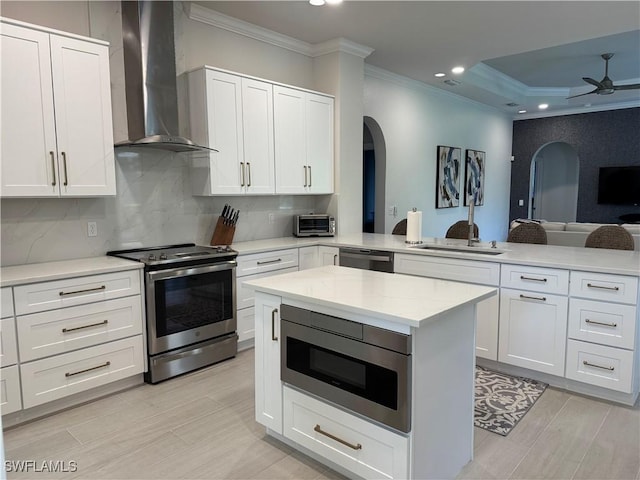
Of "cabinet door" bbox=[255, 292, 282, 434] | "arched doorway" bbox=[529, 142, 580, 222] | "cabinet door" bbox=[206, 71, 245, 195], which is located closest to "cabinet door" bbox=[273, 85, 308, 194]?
"cabinet door" bbox=[206, 71, 245, 195]

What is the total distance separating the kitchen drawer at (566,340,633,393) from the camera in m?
2.74

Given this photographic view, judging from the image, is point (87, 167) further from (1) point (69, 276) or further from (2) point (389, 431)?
(2) point (389, 431)

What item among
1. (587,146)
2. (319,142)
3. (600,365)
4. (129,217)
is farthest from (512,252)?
(587,146)

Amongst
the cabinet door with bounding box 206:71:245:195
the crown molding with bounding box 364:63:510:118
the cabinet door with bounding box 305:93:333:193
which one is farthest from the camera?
the crown molding with bounding box 364:63:510:118

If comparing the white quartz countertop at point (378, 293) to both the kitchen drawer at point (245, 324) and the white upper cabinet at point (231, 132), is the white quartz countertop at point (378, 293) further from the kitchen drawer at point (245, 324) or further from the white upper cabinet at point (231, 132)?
the white upper cabinet at point (231, 132)

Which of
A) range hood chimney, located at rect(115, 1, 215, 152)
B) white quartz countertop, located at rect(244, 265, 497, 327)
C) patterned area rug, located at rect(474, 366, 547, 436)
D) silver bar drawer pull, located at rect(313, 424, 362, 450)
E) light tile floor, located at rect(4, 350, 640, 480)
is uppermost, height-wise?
range hood chimney, located at rect(115, 1, 215, 152)

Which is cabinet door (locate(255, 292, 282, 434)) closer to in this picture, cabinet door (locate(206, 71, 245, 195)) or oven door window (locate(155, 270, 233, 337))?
oven door window (locate(155, 270, 233, 337))

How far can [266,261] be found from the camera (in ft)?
12.7

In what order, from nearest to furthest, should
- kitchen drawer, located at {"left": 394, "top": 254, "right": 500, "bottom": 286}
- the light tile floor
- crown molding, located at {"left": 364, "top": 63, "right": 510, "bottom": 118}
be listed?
the light tile floor, kitchen drawer, located at {"left": 394, "top": 254, "right": 500, "bottom": 286}, crown molding, located at {"left": 364, "top": 63, "right": 510, "bottom": 118}

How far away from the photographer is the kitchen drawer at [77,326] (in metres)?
2.58

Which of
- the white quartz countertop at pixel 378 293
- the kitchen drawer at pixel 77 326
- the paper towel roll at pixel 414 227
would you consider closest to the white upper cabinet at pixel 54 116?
the kitchen drawer at pixel 77 326

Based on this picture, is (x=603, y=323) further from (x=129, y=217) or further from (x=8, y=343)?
(x=8, y=343)

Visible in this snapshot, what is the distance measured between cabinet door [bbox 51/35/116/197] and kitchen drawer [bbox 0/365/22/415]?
43.6 inches

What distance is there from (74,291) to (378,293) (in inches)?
75.0
